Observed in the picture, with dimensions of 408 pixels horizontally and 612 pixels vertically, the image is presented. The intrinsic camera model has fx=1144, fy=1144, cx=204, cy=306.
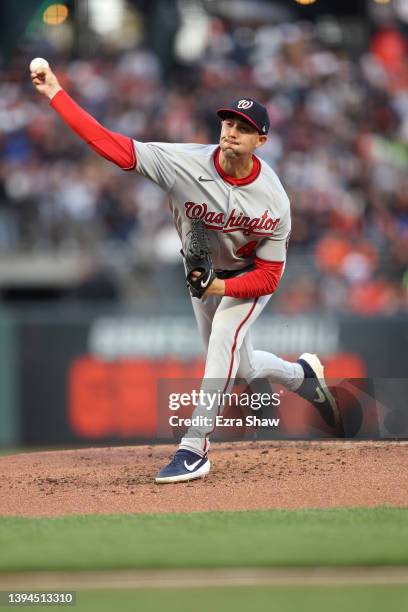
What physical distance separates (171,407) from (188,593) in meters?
2.49

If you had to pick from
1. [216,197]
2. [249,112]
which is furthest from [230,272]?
[249,112]

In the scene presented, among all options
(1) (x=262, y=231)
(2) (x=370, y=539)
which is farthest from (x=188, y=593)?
(1) (x=262, y=231)

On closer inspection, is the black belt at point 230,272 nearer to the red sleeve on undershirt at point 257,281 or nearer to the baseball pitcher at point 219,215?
the baseball pitcher at point 219,215

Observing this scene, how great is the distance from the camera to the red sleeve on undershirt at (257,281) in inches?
248

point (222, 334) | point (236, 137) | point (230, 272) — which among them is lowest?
point (222, 334)

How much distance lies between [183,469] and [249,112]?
6.52ft

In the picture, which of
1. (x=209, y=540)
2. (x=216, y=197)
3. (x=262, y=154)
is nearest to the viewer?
(x=209, y=540)

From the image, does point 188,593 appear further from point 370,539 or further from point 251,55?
point 251,55

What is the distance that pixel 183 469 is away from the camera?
20.8ft

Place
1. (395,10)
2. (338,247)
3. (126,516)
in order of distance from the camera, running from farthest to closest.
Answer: (395,10) < (338,247) < (126,516)

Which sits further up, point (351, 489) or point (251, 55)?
point (251, 55)

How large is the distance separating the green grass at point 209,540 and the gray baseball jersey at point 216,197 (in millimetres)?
1543

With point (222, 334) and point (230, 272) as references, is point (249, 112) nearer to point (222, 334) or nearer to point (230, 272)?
point (230, 272)

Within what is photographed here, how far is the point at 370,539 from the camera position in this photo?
537 centimetres
